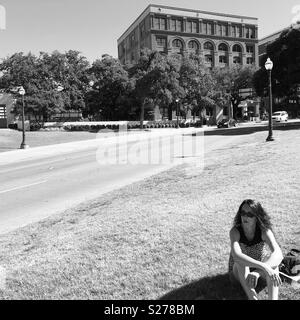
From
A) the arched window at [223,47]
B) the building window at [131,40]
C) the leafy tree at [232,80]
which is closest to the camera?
the leafy tree at [232,80]

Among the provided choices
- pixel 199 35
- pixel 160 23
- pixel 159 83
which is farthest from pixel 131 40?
pixel 159 83

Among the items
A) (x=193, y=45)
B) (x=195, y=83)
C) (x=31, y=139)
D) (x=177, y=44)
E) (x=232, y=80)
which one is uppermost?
(x=193, y=45)

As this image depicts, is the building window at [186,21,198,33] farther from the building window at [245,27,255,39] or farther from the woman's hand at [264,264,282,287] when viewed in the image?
the woman's hand at [264,264,282,287]

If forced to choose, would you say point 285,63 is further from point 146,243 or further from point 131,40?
point 131,40

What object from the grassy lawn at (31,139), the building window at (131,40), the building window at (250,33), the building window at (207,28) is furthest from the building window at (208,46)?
the grassy lawn at (31,139)

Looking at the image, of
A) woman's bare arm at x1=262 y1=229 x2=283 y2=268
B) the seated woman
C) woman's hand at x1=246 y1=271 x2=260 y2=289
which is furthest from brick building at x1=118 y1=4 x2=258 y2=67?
woman's hand at x1=246 y1=271 x2=260 y2=289

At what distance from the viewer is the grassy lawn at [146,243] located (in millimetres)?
4516

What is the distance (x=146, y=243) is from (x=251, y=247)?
201 centimetres

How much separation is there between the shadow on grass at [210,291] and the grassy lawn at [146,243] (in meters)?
0.01

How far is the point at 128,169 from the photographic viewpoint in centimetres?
1648

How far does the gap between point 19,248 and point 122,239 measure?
172 cm

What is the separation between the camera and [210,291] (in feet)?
14.2

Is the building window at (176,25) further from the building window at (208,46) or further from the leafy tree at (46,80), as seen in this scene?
the leafy tree at (46,80)

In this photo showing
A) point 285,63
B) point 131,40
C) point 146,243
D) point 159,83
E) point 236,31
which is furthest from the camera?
point 131,40
